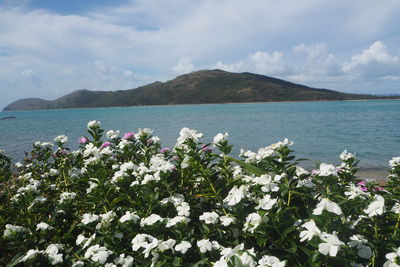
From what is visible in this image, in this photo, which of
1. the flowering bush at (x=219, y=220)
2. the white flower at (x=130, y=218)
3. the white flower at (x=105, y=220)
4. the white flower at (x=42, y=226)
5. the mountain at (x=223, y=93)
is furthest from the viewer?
the mountain at (x=223, y=93)

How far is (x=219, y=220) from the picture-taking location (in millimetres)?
2312

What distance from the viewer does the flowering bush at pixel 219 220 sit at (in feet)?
6.07

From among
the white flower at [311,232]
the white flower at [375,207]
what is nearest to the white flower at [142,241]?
the white flower at [311,232]

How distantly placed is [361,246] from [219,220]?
1.03 metres

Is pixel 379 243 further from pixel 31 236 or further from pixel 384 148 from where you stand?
pixel 384 148

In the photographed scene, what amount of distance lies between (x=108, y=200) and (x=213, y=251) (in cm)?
137

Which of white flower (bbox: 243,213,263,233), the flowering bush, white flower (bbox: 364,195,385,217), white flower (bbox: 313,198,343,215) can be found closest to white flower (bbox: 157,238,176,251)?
the flowering bush

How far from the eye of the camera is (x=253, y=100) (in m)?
152

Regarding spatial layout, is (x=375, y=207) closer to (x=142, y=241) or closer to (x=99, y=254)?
(x=142, y=241)

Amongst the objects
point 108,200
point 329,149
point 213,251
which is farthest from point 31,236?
point 329,149

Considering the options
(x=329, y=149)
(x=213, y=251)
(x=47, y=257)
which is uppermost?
(x=213, y=251)

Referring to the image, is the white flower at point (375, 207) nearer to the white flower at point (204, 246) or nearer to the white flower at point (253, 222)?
the white flower at point (253, 222)

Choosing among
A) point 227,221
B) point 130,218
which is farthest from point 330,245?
point 130,218

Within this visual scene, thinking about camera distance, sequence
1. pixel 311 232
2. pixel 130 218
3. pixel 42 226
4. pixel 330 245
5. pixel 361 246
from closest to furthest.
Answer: pixel 330 245 → pixel 311 232 → pixel 361 246 → pixel 130 218 → pixel 42 226
